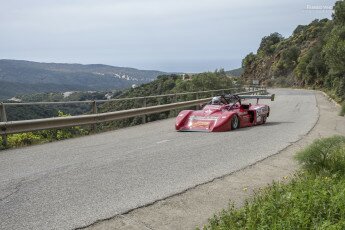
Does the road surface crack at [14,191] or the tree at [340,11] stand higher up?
the tree at [340,11]

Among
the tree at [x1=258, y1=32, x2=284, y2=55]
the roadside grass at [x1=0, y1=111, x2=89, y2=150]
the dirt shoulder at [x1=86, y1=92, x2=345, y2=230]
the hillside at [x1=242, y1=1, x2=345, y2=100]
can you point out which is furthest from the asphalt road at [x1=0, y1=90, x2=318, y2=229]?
the tree at [x1=258, y1=32, x2=284, y2=55]

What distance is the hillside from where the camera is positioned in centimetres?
5944

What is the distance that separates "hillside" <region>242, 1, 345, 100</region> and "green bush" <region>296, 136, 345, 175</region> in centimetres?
3209

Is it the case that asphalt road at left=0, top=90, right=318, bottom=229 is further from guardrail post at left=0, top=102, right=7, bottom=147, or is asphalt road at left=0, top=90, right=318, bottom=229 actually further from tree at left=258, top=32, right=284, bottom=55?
tree at left=258, top=32, right=284, bottom=55

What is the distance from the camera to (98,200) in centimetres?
587

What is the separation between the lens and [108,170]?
7.64 metres

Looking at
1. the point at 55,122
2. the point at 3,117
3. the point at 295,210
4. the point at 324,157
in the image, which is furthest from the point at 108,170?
the point at 55,122

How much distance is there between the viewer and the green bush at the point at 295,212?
169 inches

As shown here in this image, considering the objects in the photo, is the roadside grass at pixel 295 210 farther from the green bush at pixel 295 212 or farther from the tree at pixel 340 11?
the tree at pixel 340 11

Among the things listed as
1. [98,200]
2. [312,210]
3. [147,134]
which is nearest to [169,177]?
[98,200]

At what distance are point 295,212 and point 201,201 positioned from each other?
1.81m

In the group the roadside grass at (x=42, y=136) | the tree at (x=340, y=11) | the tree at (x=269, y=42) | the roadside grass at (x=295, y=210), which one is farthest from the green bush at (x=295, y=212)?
the tree at (x=269, y=42)

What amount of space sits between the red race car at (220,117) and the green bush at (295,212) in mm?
7780

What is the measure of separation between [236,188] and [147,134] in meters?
6.60
